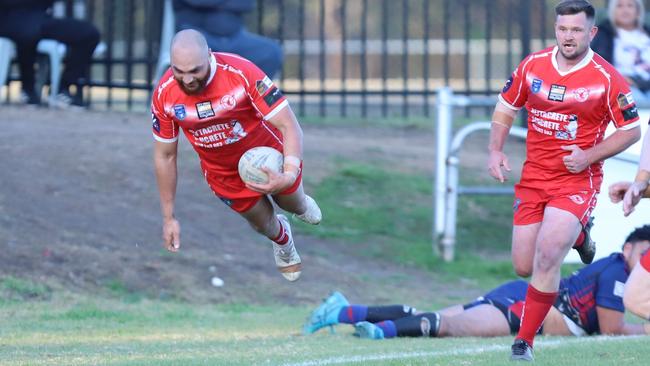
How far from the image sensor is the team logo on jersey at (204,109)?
8062 mm

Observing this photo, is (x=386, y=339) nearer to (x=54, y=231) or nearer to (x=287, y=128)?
(x=287, y=128)

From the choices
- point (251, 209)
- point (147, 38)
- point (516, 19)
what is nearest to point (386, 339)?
point (251, 209)

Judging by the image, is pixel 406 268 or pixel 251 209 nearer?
pixel 251 209

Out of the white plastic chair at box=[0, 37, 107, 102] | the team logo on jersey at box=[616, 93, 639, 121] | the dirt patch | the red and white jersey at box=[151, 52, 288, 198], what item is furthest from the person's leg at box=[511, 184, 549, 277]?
the white plastic chair at box=[0, 37, 107, 102]

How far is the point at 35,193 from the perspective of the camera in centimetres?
1361

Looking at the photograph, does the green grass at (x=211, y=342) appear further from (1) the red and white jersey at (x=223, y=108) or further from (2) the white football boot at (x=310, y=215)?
(1) the red and white jersey at (x=223, y=108)

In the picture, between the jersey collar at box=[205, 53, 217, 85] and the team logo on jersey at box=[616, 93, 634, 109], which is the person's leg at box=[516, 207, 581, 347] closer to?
the team logo on jersey at box=[616, 93, 634, 109]

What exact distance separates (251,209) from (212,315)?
2647mm

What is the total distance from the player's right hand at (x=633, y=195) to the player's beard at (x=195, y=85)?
260 centimetres

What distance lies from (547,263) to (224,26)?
9.90m

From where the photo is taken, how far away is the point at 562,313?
956 cm

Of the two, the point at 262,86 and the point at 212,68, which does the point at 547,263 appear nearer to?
the point at 262,86

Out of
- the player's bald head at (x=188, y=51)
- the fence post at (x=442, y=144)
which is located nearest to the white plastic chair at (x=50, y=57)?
the fence post at (x=442, y=144)

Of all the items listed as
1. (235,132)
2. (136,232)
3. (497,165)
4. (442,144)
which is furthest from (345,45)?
(497,165)
